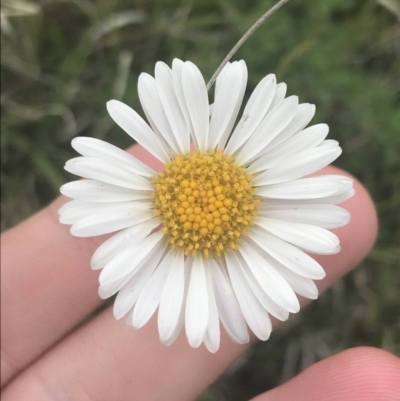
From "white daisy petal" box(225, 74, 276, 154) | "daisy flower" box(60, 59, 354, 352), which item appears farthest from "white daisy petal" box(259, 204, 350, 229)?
"white daisy petal" box(225, 74, 276, 154)

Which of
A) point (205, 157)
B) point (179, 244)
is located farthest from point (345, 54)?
point (179, 244)

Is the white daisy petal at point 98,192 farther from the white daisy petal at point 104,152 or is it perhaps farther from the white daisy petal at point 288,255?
the white daisy petal at point 288,255

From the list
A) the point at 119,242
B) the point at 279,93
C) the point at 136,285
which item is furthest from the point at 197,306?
the point at 279,93

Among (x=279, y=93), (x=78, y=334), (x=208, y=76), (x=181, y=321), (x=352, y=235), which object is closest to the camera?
(x=279, y=93)

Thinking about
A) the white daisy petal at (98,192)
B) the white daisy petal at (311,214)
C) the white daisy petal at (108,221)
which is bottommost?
the white daisy petal at (311,214)

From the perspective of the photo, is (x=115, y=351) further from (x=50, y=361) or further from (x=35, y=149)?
(x=35, y=149)

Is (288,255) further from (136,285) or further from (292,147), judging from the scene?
(136,285)

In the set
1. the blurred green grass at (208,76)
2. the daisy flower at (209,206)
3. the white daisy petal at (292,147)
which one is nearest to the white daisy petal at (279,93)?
the daisy flower at (209,206)
